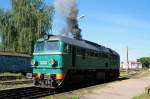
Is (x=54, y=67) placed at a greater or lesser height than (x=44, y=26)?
lesser

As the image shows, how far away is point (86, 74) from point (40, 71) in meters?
5.11

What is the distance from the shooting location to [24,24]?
48969 mm

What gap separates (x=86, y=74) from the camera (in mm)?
24250

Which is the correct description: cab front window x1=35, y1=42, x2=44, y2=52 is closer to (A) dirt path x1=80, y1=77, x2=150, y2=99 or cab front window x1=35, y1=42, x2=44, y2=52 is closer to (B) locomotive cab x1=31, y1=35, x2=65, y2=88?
(B) locomotive cab x1=31, y1=35, x2=65, y2=88

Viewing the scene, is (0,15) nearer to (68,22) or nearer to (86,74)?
(68,22)

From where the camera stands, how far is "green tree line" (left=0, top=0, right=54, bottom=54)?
1891 inches

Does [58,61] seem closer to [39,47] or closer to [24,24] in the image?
[39,47]

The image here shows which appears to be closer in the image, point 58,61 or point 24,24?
point 58,61

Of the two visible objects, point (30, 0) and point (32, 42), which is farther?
point (30, 0)

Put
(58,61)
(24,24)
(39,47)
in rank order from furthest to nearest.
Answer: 1. (24,24)
2. (39,47)
3. (58,61)

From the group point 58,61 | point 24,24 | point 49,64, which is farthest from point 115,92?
point 24,24

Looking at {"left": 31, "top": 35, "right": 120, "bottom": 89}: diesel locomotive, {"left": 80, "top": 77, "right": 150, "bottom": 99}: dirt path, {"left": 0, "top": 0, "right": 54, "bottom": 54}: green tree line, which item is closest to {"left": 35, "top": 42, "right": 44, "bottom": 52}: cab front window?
{"left": 31, "top": 35, "right": 120, "bottom": 89}: diesel locomotive

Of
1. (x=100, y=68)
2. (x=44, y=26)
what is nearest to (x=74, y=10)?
(x=44, y=26)

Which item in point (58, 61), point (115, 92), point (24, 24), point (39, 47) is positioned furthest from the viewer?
point (24, 24)
